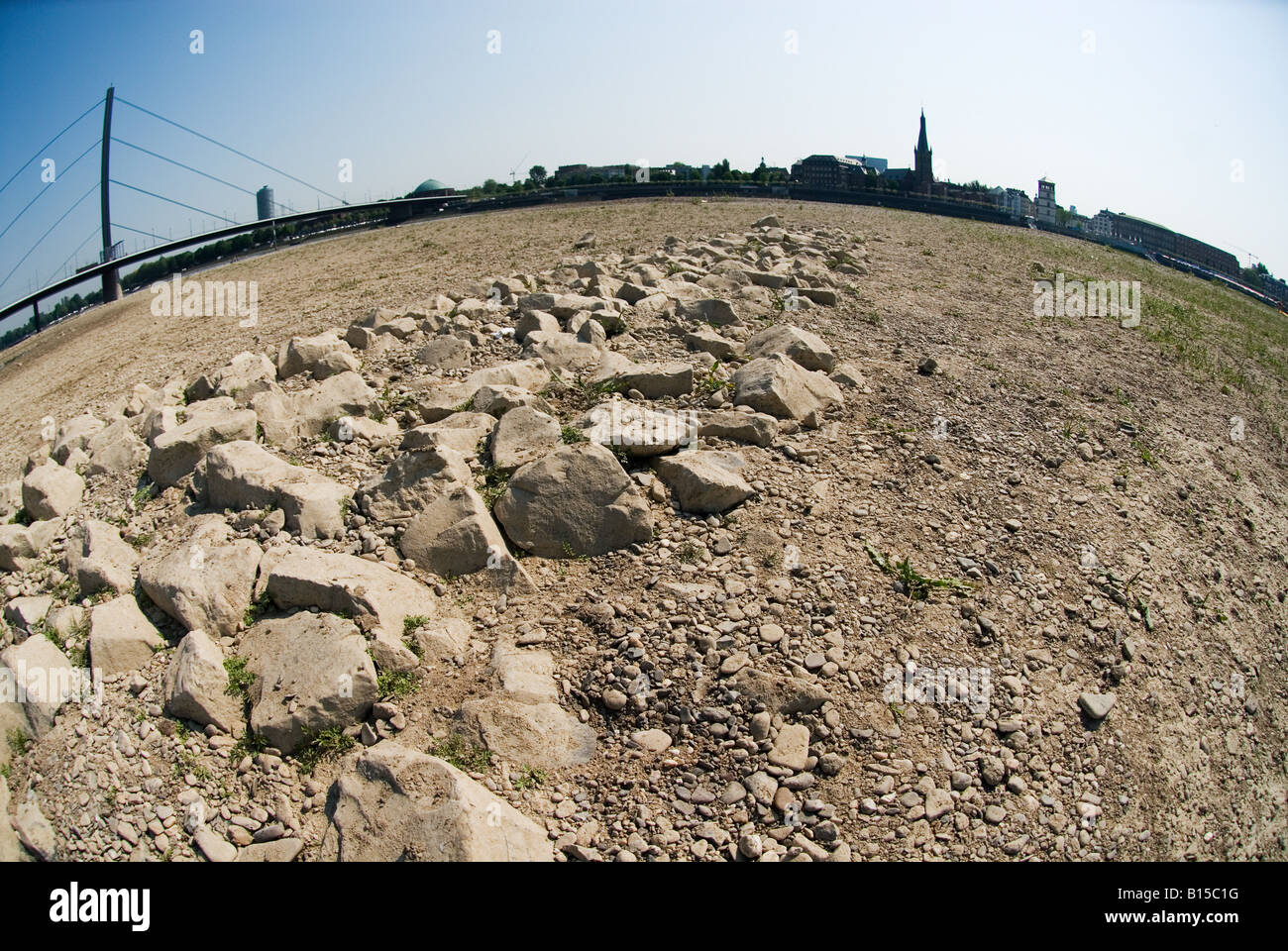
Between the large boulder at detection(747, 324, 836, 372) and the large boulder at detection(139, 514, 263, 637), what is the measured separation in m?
5.84

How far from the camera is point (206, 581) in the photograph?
5.39m

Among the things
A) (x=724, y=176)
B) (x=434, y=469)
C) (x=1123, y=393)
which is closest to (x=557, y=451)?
(x=434, y=469)

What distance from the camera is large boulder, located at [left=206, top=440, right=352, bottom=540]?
6.04m

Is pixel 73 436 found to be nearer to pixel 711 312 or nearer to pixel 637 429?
pixel 637 429

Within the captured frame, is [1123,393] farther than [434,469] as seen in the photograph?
Yes

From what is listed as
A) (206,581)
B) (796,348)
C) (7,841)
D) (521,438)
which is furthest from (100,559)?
(796,348)

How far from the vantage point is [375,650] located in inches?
194

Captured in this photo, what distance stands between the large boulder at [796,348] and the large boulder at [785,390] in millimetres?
432

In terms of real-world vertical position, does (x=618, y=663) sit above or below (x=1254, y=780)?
above

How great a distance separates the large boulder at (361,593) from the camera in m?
5.00

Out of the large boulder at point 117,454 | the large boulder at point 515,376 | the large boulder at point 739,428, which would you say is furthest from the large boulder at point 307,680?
the large boulder at point 739,428

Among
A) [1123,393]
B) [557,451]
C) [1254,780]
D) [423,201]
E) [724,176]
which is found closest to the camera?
[1254,780]

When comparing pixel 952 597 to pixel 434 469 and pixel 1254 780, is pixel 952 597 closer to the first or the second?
pixel 1254 780

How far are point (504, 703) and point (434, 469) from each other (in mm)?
2322
